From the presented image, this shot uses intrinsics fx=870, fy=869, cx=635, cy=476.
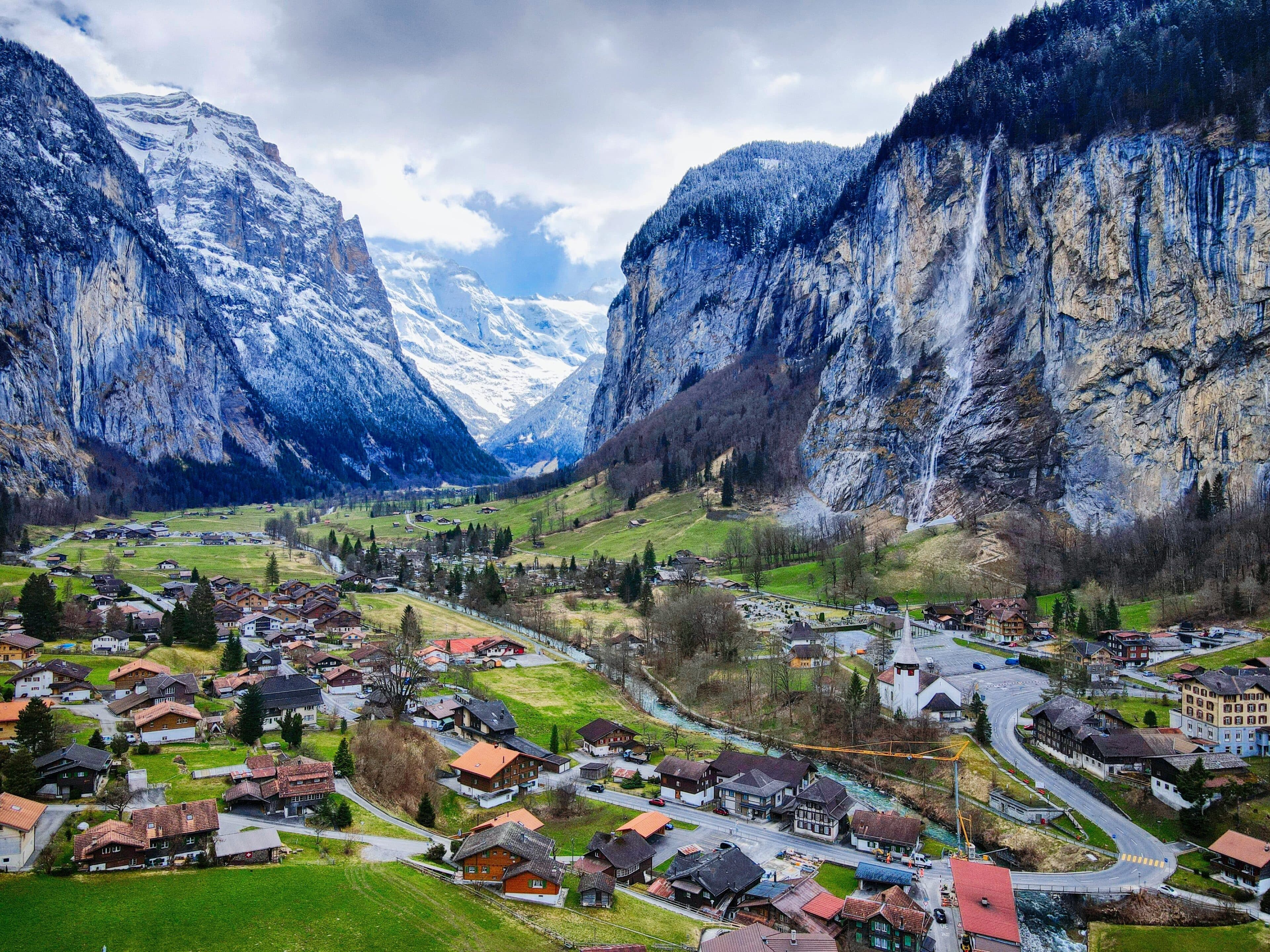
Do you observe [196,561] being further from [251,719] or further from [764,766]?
[764,766]

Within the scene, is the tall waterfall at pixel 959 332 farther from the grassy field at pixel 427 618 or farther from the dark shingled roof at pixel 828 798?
the dark shingled roof at pixel 828 798

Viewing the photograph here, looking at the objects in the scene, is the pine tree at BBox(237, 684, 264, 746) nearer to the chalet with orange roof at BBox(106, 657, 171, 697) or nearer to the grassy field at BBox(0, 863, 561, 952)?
the chalet with orange roof at BBox(106, 657, 171, 697)

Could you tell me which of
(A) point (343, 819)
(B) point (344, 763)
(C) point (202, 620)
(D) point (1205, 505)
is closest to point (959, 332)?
(D) point (1205, 505)

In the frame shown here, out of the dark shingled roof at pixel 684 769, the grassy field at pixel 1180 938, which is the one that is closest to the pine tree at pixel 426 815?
the dark shingled roof at pixel 684 769

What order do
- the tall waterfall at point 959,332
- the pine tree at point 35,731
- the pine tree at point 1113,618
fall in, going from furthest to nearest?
1. the tall waterfall at point 959,332
2. the pine tree at point 1113,618
3. the pine tree at point 35,731

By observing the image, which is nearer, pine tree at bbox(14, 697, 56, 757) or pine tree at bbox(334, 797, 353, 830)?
A: pine tree at bbox(334, 797, 353, 830)

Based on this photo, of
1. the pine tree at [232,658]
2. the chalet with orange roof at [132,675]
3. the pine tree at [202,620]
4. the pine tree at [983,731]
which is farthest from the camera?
the pine tree at [202,620]

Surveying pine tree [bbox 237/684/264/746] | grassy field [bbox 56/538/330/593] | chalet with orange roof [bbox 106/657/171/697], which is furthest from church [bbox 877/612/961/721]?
grassy field [bbox 56/538/330/593]
